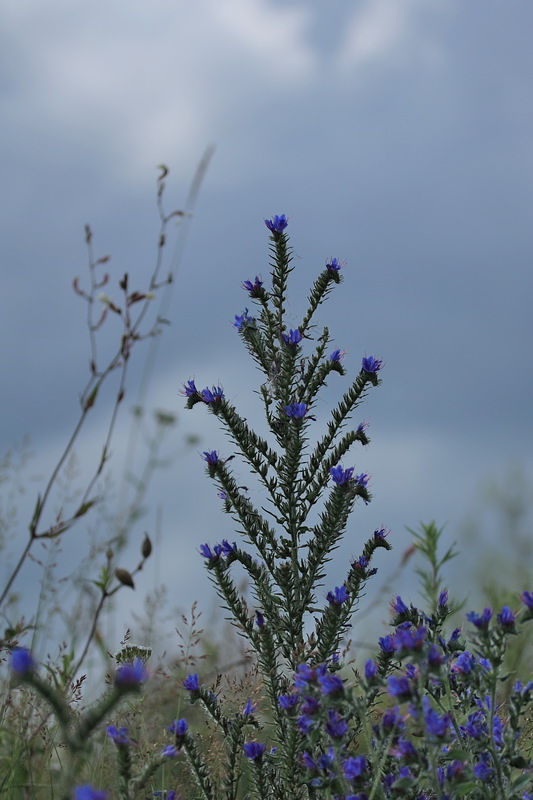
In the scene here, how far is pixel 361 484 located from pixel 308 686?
5.32ft

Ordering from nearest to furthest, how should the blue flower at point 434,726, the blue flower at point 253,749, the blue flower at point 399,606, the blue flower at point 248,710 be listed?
the blue flower at point 434,726
the blue flower at point 399,606
the blue flower at point 253,749
the blue flower at point 248,710

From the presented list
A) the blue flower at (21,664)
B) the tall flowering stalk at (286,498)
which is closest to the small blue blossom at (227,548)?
the tall flowering stalk at (286,498)

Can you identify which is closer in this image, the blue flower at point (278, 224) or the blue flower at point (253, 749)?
the blue flower at point (253, 749)

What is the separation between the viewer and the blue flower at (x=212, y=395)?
4673 mm

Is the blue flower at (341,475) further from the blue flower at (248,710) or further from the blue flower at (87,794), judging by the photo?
the blue flower at (87,794)

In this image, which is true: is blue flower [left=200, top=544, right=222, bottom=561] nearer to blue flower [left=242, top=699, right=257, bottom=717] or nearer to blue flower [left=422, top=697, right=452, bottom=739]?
blue flower [left=242, top=699, right=257, bottom=717]

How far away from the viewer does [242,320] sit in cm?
493

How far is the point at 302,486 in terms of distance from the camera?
15.1 feet

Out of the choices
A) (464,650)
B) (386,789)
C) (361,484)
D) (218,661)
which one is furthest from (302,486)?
(218,661)

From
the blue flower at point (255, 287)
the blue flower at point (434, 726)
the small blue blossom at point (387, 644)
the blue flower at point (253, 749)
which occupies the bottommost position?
the blue flower at point (434, 726)

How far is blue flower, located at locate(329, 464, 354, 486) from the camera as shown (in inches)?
173

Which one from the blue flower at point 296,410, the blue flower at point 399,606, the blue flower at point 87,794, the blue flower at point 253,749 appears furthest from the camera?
the blue flower at point 296,410

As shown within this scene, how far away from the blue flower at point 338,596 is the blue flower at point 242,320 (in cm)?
157

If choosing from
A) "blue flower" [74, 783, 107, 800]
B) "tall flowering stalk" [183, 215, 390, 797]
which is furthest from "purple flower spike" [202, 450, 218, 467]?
"blue flower" [74, 783, 107, 800]
